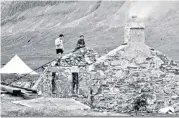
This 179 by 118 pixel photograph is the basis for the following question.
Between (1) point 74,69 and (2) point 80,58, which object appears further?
(2) point 80,58

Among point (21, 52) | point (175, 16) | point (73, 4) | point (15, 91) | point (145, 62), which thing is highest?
point (73, 4)

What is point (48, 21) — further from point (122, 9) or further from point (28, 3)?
point (122, 9)

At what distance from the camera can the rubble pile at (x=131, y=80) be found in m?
15.6

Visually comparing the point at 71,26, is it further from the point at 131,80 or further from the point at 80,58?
the point at 131,80

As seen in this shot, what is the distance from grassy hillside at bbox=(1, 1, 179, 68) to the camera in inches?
3765

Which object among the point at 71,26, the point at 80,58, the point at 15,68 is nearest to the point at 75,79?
the point at 80,58

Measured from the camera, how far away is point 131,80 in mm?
15852

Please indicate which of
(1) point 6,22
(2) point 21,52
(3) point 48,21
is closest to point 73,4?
(3) point 48,21

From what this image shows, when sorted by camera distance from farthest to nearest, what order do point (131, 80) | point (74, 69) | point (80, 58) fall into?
point (80, 58) < point (74, 69) < point (131, 80)

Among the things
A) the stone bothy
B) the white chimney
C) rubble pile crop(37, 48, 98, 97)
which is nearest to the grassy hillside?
rubble pile crop(37, 48, 98, 97)

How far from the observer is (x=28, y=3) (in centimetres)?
13750

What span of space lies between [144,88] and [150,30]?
8523cm

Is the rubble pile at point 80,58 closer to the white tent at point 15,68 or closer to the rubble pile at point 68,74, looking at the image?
the rubble pile at point 68,74

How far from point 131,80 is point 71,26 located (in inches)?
4275
